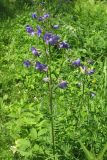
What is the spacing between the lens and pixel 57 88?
392cm

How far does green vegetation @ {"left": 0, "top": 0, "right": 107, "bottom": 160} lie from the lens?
292 cm

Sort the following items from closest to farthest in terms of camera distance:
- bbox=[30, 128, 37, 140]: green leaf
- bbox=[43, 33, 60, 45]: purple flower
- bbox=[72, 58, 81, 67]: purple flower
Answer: bbox=[43, 33, 60, 45]: purple flower → bbox=[72, 58, 81, 67]: purple flower → bbox=[30, 128, 37, 140]: green leaf

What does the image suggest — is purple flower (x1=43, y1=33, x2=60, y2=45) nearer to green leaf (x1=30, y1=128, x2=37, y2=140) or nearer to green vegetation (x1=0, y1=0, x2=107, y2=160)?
green vegetation (x1=0, y1=0, x2=107, y2=160)

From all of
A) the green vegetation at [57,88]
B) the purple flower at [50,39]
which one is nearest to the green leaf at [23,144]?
the green vegetation at [57,88]

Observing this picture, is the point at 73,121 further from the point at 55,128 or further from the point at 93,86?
the point at 93,86

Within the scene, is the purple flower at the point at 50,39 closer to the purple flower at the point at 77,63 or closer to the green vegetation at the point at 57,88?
the green vegetation at the point at 57,88

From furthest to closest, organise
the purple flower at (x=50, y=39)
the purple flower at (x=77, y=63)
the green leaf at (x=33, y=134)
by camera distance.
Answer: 1. the green leaf at (x=33, y=134)
2. the purple flower at (x=77, y=63)
3. the purple flower at (x=50, y=39)

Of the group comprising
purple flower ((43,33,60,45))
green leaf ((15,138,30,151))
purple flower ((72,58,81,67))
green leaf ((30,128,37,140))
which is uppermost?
purple flower ((43,33,60,45))

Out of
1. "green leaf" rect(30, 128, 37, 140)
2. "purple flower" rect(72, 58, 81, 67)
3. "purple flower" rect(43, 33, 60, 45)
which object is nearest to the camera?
"purple flower" rect(43, 33, 60, 45)

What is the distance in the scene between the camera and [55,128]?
9.84 feet

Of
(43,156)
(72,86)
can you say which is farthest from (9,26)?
(43,156)

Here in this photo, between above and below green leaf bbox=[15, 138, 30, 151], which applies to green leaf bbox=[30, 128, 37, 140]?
above

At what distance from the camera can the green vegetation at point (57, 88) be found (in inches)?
115

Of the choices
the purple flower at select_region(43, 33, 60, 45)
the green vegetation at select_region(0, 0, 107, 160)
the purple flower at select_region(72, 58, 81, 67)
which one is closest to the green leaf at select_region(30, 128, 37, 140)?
the green vegetation at select_region(0, 0, 107, 160)
